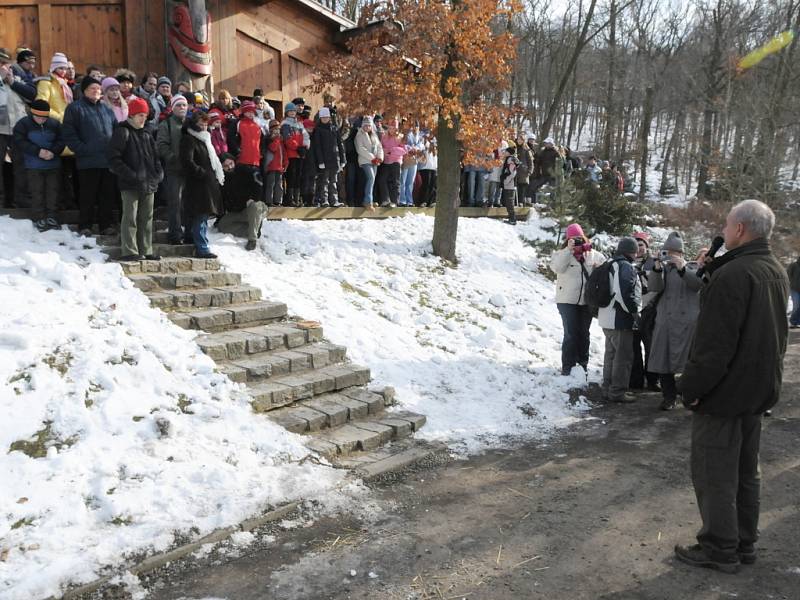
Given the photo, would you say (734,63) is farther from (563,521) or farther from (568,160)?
(563,521)

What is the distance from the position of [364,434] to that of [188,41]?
8394 mm

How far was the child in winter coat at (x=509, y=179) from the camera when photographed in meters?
16.9

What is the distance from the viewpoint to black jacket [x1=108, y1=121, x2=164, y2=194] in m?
7.59

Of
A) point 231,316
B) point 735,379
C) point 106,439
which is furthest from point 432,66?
point 735,379

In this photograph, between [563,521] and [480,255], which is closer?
[563,521]

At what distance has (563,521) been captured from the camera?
464 centimetres

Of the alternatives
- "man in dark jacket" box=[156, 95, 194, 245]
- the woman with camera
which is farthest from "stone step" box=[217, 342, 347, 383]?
the woman with camera

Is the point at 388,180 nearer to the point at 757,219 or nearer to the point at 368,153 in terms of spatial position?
the point at 368,153

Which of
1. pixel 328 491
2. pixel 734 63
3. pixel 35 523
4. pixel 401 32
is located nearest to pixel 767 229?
pixel 328 491

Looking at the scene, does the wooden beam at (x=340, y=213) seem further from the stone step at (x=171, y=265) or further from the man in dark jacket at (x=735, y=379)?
the man in dark jacket at (x=735, y=379)

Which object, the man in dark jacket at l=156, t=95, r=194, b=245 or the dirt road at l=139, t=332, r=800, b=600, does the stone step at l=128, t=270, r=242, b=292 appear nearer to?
the man in dark jacket at l=156, t=95, r=194, b=245

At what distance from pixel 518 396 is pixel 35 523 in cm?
498

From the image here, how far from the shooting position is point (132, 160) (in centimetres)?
769

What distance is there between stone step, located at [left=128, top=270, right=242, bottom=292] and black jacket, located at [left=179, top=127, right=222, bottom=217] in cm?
87
